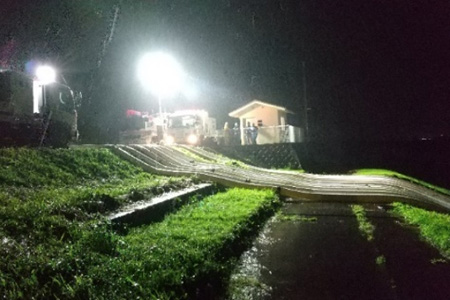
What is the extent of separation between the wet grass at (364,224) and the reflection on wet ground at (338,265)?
0.49 feet

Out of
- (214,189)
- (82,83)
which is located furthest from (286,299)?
(82,83)

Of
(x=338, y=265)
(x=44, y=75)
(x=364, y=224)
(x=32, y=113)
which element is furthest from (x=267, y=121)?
(x=338, y=265)

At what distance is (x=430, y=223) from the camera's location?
916 cm

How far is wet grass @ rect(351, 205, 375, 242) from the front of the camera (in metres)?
8.41

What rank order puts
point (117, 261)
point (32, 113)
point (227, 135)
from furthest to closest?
point (227, 135) → point (32, 113) → point (117, 261)

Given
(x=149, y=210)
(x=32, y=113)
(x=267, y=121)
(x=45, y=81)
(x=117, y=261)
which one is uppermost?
(x=45, y=81)

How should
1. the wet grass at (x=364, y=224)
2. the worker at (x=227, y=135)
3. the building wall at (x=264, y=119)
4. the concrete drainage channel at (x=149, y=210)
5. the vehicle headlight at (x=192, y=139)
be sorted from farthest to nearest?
the vehicle headlight at (x=192, y=139)
the worker at (x=227, y=135)
the building wall at (x=264, y=119)
the wet grass at (x=364, y=224)
the concrete drainage channel at (x=149, y=210)

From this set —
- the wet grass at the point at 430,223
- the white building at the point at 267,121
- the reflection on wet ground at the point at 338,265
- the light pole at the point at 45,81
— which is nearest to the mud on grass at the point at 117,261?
the reflection on wet ground at the point at 338,265

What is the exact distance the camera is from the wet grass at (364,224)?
8.41 metres

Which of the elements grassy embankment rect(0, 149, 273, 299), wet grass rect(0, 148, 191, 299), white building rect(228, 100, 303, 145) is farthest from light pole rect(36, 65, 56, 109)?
white building rect(228, 100, 303, 145)

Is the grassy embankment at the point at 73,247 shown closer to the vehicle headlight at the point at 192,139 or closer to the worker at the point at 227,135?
the worker at the point at 227,135

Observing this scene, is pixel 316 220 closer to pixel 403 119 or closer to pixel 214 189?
pixel 214 189

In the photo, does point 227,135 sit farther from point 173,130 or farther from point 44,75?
point 44,75

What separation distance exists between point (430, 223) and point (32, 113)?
1475cm
